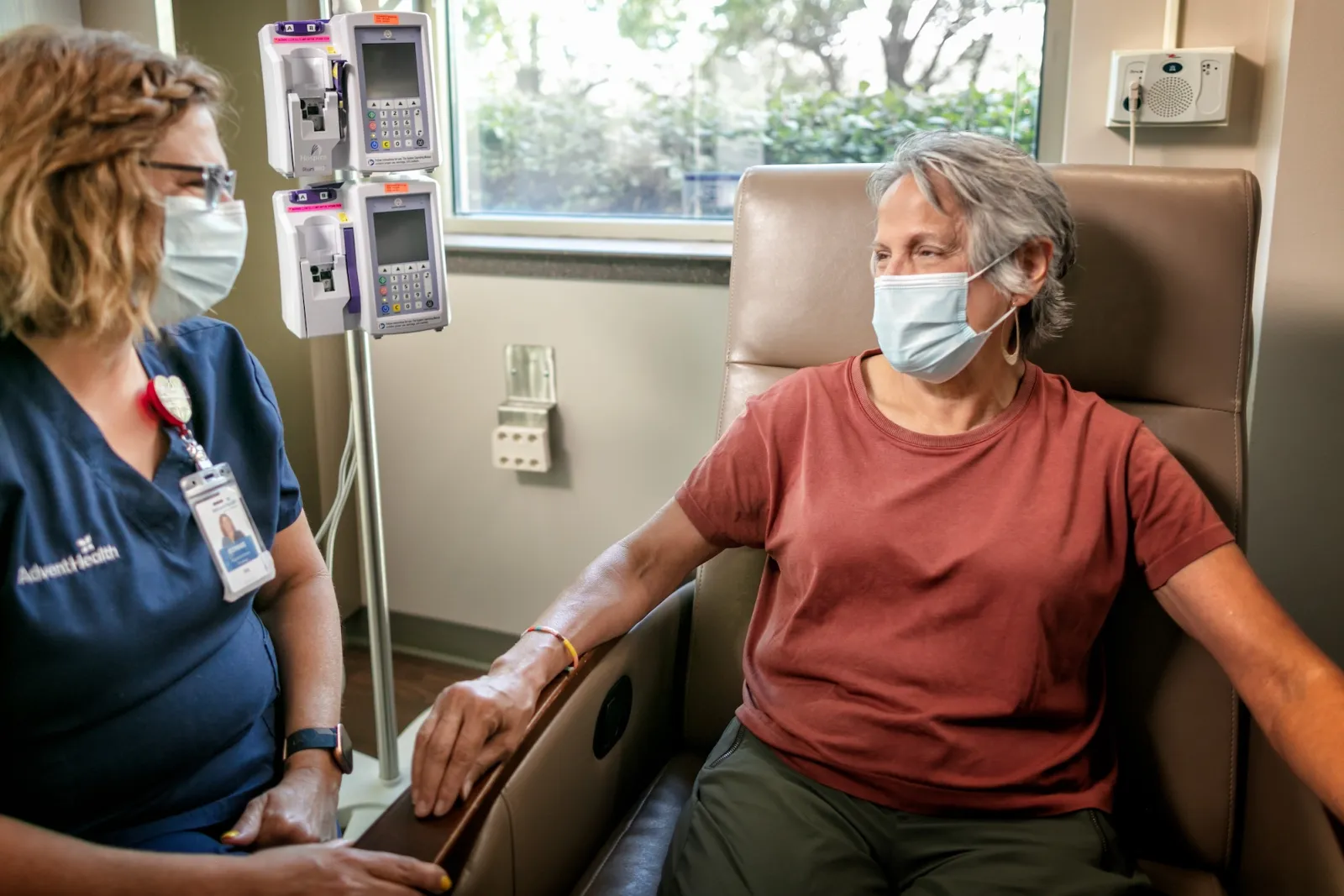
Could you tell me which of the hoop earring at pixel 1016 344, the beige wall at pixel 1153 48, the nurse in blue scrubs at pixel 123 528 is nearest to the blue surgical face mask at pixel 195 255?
the nurse in blue scrubs at pixel 123 528

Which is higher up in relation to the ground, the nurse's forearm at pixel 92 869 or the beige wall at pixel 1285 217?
the beige wall at pixel 1285 217

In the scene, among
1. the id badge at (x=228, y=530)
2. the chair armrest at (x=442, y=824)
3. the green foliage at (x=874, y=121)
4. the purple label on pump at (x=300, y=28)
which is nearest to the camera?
the chair armrest at (x=442, y=824)

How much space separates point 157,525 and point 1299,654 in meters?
1.11

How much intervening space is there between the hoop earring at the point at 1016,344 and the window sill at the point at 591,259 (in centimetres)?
74

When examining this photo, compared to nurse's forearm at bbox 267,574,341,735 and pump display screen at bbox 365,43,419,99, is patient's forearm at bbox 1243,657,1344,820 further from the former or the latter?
pump display screen at bbox 365,43,419,99

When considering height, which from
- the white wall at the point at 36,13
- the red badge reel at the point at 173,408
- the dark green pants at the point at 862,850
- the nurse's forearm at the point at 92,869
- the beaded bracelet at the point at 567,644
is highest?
the white wall at the point at 36,13

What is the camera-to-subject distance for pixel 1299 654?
1.07m

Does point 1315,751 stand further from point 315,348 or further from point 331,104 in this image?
point 315,348

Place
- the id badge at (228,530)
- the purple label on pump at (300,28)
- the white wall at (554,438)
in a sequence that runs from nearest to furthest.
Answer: the id badge at (228,530) < the purple label on pump at (300,28) < the white wall at (554,438)

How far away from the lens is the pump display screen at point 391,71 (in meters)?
1.46

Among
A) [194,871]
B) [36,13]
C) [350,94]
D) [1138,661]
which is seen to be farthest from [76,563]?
[36,13]

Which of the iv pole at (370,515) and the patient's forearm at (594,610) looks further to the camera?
the iv pole at (370,515)

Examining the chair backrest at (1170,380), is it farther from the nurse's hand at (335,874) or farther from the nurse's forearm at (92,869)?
the nurse's forearm at (92,869)

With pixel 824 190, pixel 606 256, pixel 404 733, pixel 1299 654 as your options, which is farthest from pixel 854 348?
pixel 404 733
